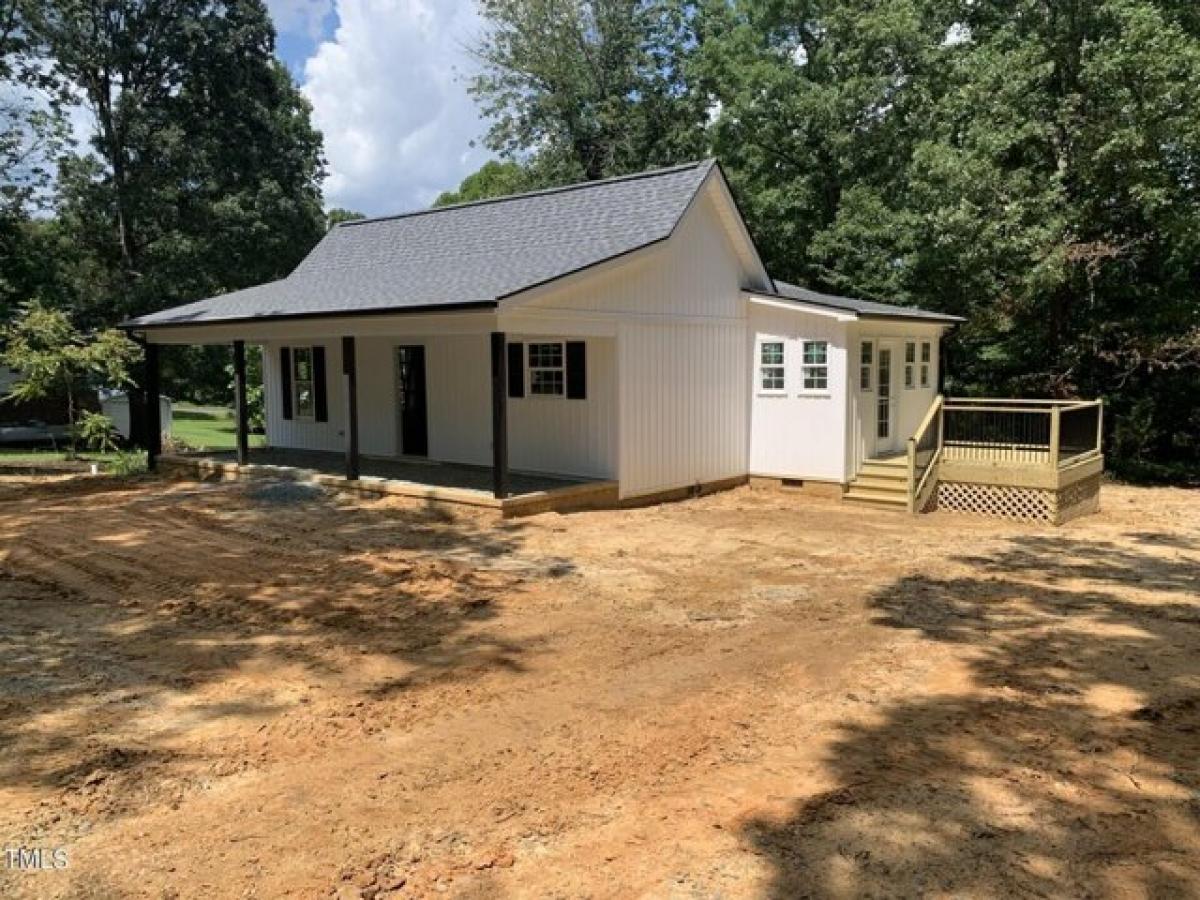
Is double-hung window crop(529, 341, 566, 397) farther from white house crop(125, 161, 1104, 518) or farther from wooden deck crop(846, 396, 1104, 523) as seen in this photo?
wooden deck crop(846, 396, 1104, 523)

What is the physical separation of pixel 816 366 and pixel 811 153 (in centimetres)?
1178

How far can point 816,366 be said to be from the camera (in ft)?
48.5

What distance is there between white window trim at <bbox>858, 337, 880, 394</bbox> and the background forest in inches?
200

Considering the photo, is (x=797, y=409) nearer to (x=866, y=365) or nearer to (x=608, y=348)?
(x=866, y=365)

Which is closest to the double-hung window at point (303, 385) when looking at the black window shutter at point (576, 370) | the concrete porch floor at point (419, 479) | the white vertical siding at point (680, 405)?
the concrete porch floor at point (419, 479)

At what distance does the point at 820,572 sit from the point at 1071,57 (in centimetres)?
1618

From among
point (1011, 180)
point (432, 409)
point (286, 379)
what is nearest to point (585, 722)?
point (432, 409)

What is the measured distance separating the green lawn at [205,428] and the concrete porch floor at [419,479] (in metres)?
3.07

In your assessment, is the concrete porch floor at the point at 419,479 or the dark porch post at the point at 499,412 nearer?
the dark porch post at the point at 499,412

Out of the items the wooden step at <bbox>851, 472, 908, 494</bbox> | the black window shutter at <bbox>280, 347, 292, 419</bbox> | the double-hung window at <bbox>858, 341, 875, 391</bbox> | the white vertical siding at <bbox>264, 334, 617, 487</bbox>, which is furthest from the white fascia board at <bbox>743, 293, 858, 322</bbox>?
the black window shutter at <bbox>280, 347, 292, 419</bbox>

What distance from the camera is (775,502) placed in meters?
14.6

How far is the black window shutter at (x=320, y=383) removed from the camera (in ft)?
57.2

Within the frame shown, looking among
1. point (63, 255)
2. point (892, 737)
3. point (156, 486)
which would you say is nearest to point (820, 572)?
point (892, 737)

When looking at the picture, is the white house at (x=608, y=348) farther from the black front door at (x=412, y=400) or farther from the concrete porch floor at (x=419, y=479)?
the concrete porch floor at (x=419, y=479)
